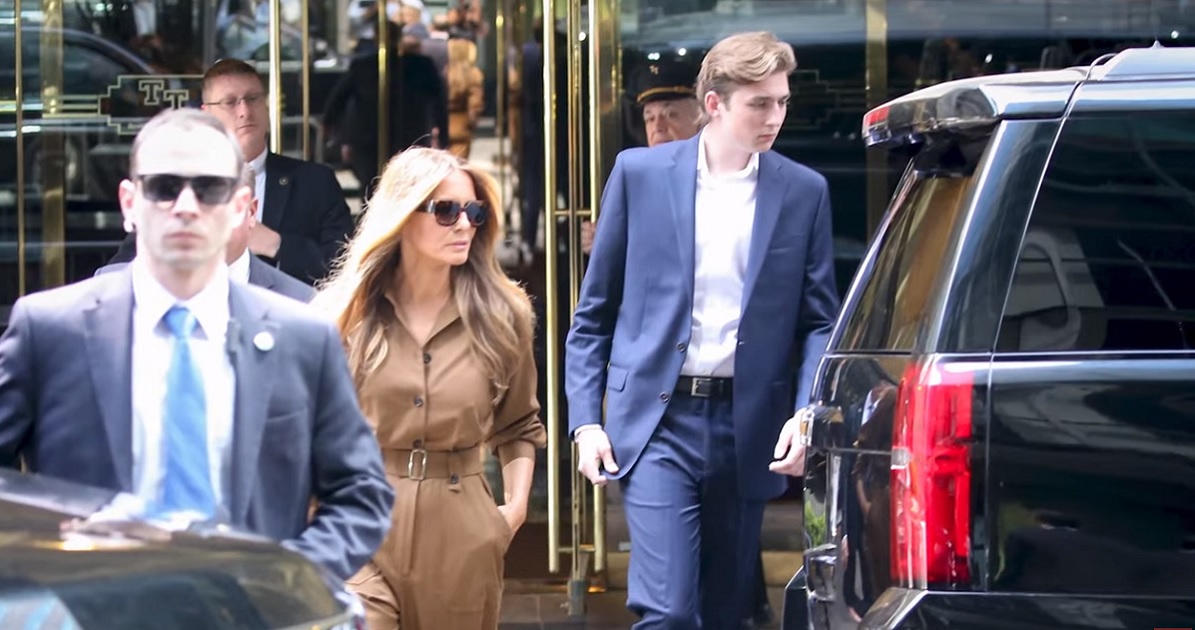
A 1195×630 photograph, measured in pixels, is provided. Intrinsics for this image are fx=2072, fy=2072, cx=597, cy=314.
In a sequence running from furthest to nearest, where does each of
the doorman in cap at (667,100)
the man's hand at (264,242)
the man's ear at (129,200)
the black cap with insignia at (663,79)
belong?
the black cap with insignia at (663,79) < the doorman in cap at (667,100) < the man's hand at (264,242) < the man's ear at (129,200)

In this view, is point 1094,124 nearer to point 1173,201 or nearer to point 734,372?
→ point 1173,201

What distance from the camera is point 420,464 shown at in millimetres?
4852

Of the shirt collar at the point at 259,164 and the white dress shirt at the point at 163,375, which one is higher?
the shirt collar at the point at 259,164

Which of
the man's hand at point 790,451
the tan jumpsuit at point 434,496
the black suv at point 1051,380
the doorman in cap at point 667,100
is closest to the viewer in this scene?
the black suv at point 1051,380

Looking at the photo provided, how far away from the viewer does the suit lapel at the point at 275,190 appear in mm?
7062

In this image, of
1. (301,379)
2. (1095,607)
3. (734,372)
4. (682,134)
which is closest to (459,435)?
(734,372)

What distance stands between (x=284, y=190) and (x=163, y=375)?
375 cm

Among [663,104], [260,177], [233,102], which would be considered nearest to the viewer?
[233,102]

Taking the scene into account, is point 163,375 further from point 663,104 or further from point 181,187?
point 663,104

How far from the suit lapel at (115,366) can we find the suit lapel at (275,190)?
11.7 feet

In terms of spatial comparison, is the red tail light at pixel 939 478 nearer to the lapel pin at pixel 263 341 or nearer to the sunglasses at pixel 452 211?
the lapel pin at pixel 263 341

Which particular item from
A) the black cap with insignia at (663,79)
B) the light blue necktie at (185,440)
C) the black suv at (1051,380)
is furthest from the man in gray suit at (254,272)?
the black cap with insignia at (663,79)

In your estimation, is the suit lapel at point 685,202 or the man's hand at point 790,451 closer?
the man's hand at point 790,451

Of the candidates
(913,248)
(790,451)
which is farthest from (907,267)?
(790,451)
